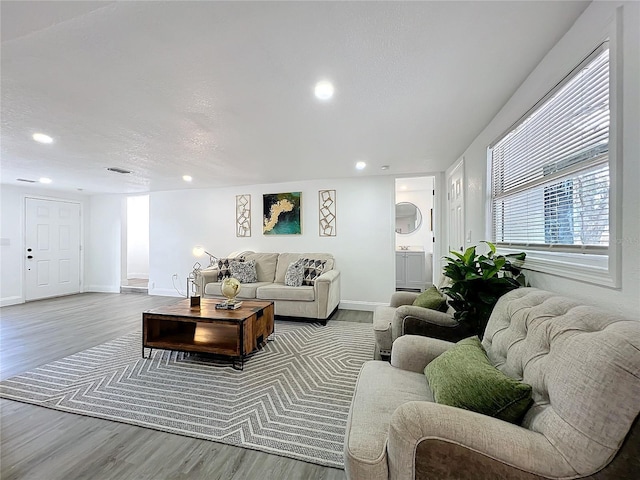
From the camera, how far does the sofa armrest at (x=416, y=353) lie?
162cm

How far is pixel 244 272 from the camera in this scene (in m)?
4.71

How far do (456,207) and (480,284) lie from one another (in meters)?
2.15

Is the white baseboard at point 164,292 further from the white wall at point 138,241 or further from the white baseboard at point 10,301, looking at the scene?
the white wall at point 138,241

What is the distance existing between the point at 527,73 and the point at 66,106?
328 cm

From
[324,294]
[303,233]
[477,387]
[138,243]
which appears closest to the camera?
[477,387]

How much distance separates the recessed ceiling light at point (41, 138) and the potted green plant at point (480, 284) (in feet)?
12.8

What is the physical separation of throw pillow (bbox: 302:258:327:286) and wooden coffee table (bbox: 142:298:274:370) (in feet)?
3.82

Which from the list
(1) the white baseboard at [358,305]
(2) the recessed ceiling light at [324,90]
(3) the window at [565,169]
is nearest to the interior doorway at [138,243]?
(1) the white baseboard at [358,305]

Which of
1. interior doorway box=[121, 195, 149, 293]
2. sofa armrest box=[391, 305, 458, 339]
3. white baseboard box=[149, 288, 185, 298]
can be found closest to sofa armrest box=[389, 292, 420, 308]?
sofa armrest box=[391, 305, 458, 339]

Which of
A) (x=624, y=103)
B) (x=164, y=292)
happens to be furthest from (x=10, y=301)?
(x=624, y=103)

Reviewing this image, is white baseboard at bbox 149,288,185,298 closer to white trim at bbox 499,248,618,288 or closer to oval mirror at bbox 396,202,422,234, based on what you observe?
oval mirror at bbox 396,202,422,234

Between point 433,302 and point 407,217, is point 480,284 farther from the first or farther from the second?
point 407,217

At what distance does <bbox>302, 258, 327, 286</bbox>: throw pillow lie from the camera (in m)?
4.38

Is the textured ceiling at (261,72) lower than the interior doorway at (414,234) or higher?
higher
